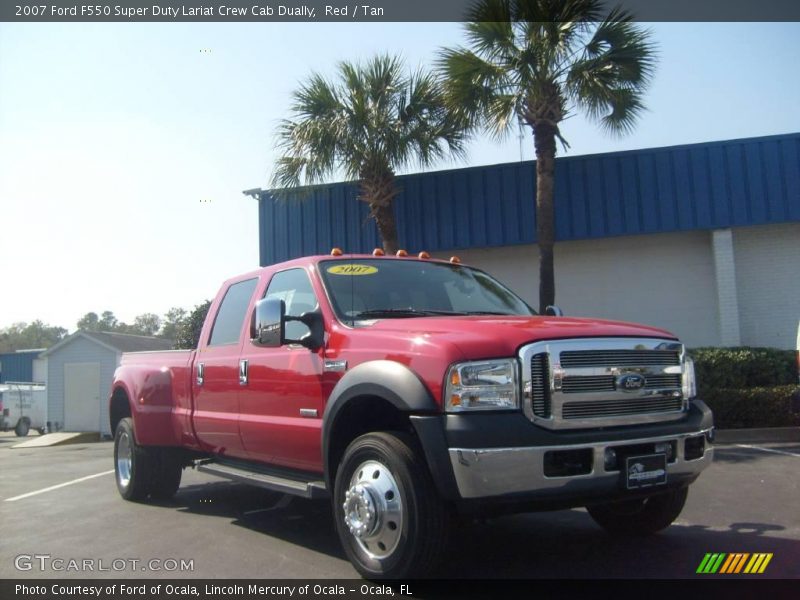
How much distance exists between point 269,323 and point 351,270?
766mm

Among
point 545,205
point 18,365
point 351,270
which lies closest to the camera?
point 351,270

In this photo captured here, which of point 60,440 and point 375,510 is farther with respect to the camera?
point 60,440

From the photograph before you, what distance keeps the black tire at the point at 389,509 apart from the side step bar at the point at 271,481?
12.1 inches

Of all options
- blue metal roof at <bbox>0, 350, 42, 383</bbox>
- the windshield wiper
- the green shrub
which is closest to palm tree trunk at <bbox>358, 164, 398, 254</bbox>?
the green shrub

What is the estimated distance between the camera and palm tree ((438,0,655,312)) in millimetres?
12867

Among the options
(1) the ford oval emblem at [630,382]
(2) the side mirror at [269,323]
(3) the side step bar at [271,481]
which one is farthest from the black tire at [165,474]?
(1) the ford oval emblem at [630,382]

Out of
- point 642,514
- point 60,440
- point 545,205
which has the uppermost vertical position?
point 545,205

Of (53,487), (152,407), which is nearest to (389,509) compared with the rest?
(152,407)

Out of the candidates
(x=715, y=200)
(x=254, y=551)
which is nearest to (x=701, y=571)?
(x=254, y=551)

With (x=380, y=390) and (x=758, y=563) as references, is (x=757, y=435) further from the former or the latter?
(x=380, y=390)

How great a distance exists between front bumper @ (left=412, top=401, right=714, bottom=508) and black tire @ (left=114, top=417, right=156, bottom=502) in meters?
4.20

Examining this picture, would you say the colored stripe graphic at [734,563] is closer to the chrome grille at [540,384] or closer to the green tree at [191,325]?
the chrome grille at [540,384]

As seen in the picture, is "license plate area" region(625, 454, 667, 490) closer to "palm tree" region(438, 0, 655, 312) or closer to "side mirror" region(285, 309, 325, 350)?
"side mirror" region(285, 309, 325, 350)

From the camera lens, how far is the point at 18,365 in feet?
150
